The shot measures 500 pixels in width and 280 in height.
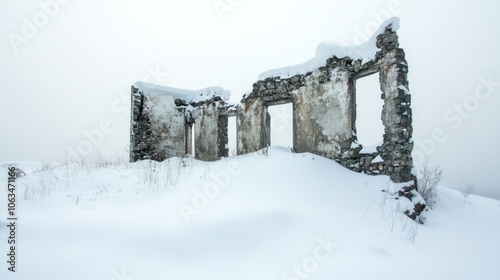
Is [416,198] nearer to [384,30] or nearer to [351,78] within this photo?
[351,78]

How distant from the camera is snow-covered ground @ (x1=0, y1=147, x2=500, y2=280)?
2.62 m

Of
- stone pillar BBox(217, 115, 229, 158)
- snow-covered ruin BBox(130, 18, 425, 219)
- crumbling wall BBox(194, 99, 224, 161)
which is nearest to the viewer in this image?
snow-covered ruin BBox(130, 18, 425, 219)

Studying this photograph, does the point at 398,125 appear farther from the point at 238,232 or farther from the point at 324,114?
the point at 238,232

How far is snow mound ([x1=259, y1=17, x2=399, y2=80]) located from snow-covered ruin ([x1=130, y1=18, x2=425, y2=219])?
2 centimetres

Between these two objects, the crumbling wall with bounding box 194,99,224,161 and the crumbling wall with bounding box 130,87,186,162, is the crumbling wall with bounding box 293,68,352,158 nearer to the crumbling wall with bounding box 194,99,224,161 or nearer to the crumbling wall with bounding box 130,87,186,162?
the crumbling wall with bounding box 194,99,224,161

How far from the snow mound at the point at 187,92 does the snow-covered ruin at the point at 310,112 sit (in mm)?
36

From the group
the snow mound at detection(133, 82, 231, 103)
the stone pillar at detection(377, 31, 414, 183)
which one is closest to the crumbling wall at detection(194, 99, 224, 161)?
the snow mound at detection(133, 82, 231, 103)

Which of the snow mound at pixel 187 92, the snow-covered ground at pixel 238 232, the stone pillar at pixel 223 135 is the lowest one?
the snow-covered ground at pixel 238 232

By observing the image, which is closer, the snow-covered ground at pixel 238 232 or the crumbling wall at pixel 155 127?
the snow-covered ground at pixel 238 232

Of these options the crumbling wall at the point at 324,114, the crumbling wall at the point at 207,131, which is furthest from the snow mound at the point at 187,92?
the crumbling wall at the point at 324,114

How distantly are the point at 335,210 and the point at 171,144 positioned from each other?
7.93 meters

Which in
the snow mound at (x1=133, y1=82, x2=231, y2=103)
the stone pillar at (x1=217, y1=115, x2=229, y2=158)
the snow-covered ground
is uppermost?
the snow mound at (x1=133, y1=82, x2=231, y2=103)

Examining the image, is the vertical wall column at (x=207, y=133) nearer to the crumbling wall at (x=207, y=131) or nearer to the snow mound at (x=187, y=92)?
the crumbling wall at (x=207, y=131)

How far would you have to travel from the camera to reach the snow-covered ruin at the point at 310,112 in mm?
5285
